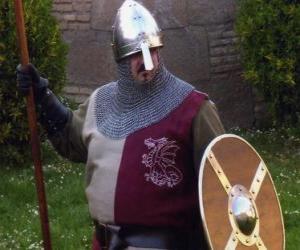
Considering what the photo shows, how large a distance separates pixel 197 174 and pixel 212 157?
0.48ft

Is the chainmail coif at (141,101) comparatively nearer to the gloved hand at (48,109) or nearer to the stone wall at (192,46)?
the gloved hand at (48,109)

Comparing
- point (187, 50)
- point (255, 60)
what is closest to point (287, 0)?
point (255, 60)

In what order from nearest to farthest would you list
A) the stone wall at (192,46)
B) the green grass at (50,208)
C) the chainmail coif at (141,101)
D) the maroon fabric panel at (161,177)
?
the maroon fabric panel at (161,177)
the chainmail coif at (141,101)
the green grass at (50,208)
the stone wall at (192,46)

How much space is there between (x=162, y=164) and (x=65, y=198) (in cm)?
306

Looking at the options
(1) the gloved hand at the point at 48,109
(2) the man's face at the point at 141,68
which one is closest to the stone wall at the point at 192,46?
(1) the gloved hand at the point at 48,109

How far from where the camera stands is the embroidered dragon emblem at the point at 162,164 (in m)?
3.54

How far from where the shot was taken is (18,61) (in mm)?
7070

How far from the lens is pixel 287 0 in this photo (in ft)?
25.0

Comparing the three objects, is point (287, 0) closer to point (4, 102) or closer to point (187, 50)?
point (187, 50)

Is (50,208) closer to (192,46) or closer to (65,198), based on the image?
(65,198)

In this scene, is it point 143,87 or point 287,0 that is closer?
point 143,87

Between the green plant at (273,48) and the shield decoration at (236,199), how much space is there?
403 centimetres

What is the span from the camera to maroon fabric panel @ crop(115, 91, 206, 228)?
3.54 metres

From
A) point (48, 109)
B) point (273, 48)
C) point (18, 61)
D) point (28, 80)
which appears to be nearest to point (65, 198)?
point (18, 61)
